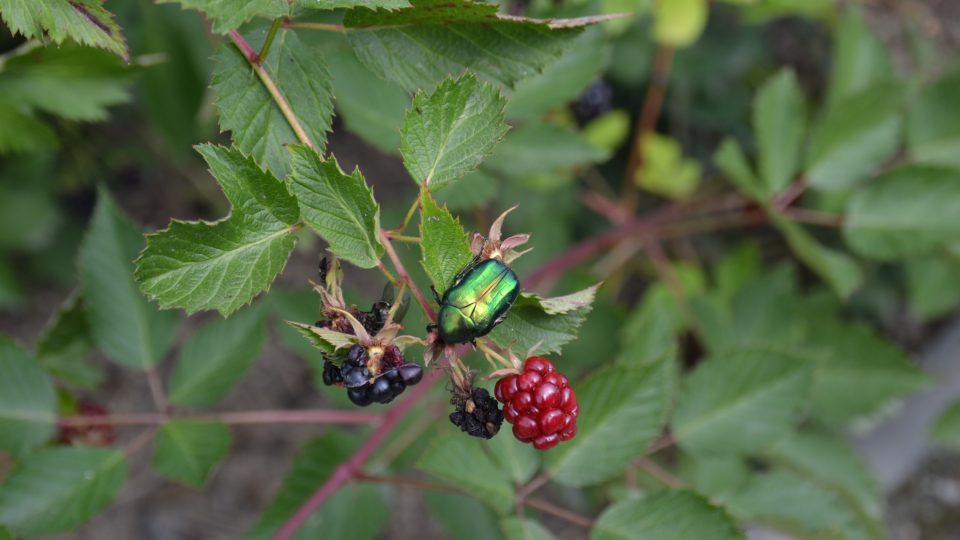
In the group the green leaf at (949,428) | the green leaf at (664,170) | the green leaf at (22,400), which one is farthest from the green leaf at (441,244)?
the green leaf at (949,428)

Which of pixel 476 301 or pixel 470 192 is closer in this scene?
pixel 476 301

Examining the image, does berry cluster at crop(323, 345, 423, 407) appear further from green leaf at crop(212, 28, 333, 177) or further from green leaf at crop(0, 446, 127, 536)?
green leaf at crop(0, 446, 127, 536)

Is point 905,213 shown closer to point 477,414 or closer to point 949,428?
point 949,428

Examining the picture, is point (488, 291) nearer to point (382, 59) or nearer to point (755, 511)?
point (382, 59)

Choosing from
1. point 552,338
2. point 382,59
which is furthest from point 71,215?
point 552,338

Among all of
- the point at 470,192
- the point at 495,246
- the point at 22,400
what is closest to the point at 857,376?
the point at 470,192

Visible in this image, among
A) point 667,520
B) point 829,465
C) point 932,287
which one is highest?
point 667,520

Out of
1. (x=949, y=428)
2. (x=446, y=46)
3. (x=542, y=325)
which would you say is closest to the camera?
(x=542, y=325)
